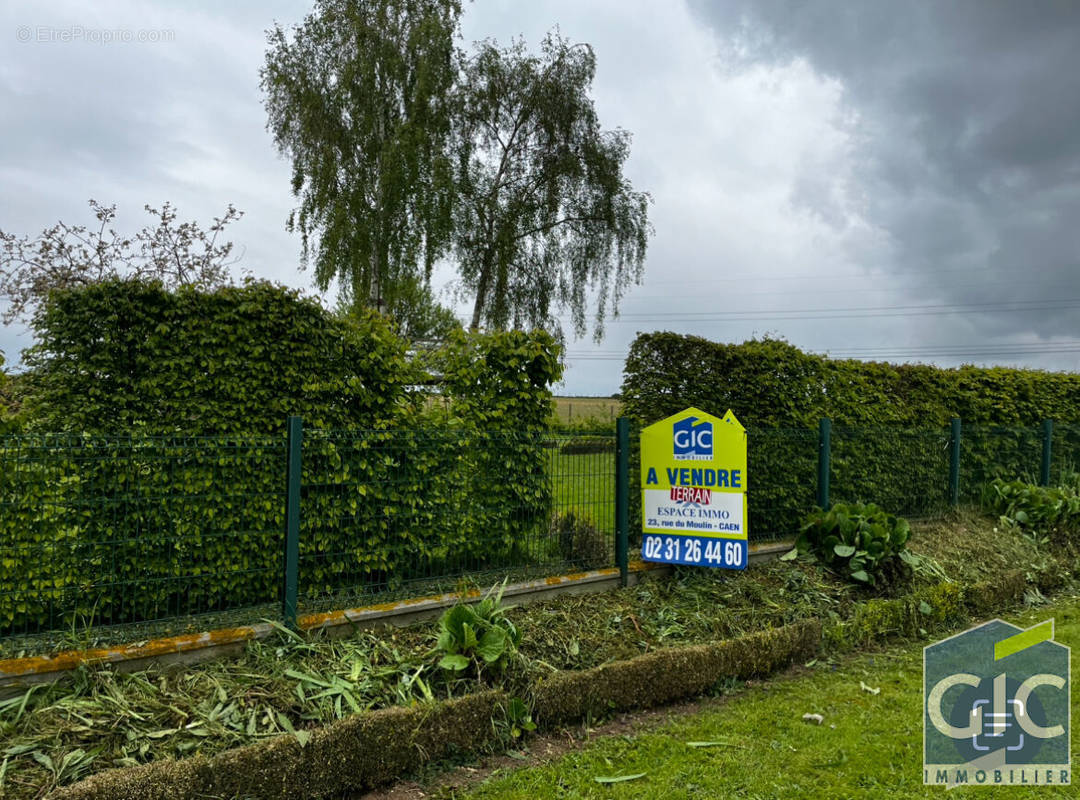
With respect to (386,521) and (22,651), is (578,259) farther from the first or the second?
(22,651)

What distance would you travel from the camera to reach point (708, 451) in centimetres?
595

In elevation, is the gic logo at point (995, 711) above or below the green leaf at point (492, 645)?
below

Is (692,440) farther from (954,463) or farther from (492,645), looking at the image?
(954,463)

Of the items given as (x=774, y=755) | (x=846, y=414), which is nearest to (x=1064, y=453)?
(x=846, y=414)

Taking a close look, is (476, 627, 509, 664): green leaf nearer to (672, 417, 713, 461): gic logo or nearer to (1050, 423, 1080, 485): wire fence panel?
(672, 417, 713, 461): gic logo

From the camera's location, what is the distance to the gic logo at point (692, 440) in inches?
234

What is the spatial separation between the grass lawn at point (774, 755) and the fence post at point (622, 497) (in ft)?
5.11

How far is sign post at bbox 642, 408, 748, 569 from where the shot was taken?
5.84 meters

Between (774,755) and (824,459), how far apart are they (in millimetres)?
4642

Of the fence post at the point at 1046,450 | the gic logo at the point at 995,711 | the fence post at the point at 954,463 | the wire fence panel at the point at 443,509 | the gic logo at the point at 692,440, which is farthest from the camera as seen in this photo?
the fence post at the point at 1046,450

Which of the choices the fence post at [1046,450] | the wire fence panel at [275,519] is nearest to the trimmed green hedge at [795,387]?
the fence post at [1046,450]

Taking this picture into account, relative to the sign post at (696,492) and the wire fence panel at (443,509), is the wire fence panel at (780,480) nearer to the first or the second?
the sign post at (696,492)

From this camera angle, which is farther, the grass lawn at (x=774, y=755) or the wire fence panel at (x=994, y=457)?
the wire fence panel at (x=994, y=457)

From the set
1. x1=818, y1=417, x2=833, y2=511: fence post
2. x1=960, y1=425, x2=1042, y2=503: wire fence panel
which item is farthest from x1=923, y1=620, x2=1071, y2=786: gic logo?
x1=960, y1=425, x2=1042, y2=503: wire fence panel
